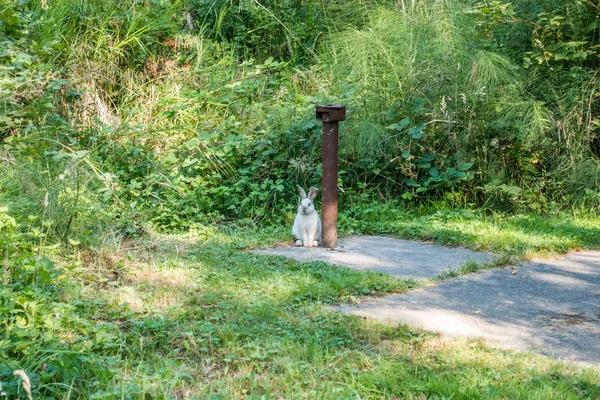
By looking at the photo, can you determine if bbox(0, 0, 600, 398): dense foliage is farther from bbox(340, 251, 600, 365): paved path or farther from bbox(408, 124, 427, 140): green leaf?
bbox(340, 251, 600, 365): paved path

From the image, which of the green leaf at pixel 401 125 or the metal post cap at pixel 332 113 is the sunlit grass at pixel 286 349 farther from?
the green leaf at pixel 401 125

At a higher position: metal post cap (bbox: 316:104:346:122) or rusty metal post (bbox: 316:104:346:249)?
metal post cap (bbox: 316:104:346:122)

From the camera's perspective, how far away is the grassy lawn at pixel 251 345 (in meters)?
3.44

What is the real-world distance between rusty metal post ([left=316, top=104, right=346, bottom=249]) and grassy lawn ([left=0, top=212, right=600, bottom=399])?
2.65ft

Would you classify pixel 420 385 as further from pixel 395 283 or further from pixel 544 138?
pixel 544 138

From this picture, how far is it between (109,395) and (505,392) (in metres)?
1.70

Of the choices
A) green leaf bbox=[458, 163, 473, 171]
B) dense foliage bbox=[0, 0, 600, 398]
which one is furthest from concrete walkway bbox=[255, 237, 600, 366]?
green leaf bbox=[458, 163, 473, 171]

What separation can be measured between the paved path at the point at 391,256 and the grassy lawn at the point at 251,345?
379 mm

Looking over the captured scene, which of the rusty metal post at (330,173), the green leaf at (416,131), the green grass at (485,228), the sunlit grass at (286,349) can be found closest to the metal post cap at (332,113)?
the rusty metal post at (330,173)

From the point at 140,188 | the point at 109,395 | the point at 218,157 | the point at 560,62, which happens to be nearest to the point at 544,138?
the point at 560,62

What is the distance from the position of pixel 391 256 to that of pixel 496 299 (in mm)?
1438

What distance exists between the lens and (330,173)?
6.71 m

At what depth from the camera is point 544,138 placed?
820cm

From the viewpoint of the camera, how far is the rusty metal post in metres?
6.68
